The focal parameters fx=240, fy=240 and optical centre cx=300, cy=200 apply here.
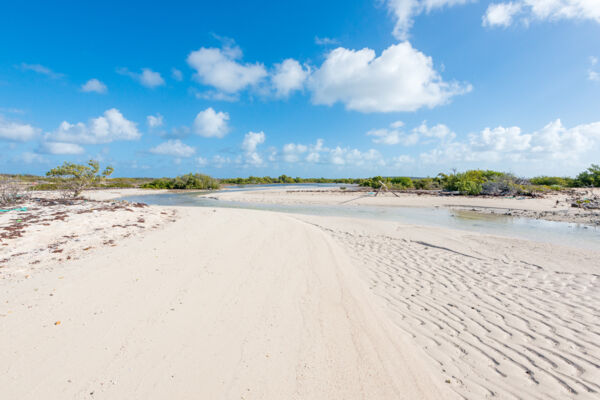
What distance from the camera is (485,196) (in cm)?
2747

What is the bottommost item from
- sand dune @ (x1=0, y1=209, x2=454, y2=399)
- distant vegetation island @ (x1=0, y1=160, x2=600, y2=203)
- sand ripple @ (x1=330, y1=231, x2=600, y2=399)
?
sand ripple @ (x1=330, y1=231, x2=600, y2=399)

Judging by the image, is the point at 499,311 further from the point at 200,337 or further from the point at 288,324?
A: the point at 200,337

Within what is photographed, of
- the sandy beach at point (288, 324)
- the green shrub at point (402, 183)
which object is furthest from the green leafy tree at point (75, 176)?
the green shrub at point (402, 183)

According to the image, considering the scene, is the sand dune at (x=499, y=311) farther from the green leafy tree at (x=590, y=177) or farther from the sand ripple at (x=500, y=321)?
the green leafy tree at (x=590, y=177)

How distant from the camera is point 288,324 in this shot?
12.1ft

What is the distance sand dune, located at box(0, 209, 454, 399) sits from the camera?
2.52 metres

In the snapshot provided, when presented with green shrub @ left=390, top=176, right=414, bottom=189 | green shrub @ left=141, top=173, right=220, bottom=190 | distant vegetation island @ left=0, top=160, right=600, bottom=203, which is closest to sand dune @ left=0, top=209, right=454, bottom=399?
distant vegetation island @ left=0, top=160, right=600, bottom=203

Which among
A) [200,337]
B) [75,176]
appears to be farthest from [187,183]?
[200,337]

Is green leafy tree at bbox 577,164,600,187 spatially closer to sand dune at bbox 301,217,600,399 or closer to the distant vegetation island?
the distant vegetation island

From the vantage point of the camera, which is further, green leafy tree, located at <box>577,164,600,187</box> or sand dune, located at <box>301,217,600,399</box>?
green leafy tree, located at <box>577,164,600,187</box>

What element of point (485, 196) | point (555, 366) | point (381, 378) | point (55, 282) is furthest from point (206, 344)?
point (485, 196)

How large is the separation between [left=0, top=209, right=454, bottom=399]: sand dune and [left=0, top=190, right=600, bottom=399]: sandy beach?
2 centimetres

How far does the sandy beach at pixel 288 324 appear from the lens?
2611 mm

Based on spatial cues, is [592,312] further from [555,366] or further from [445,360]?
[445,360]
